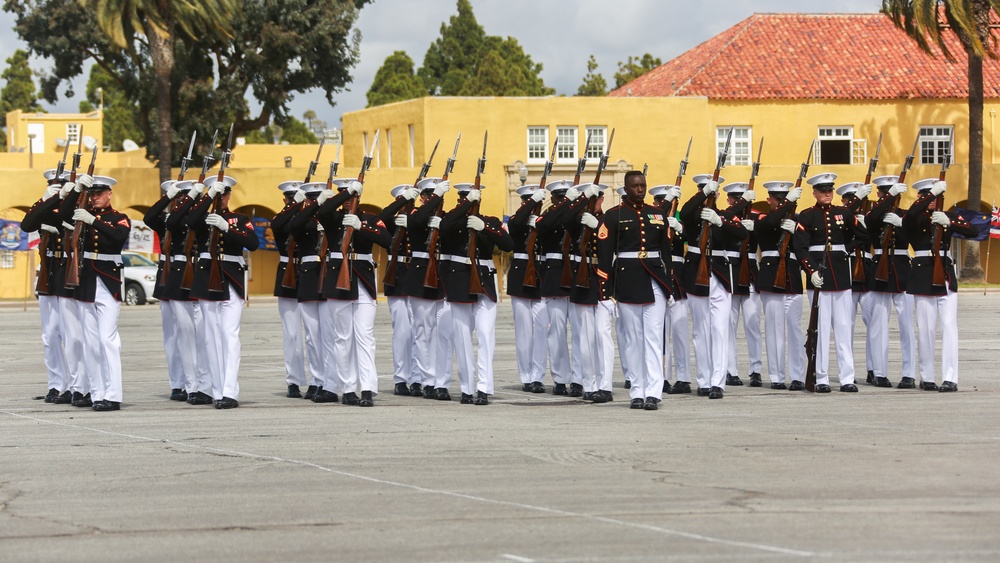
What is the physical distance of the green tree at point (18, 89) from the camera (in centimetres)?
9731

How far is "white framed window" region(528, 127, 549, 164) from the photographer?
45.1 metres

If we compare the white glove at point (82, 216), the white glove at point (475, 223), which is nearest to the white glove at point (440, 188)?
the white glove at point (475, 223)

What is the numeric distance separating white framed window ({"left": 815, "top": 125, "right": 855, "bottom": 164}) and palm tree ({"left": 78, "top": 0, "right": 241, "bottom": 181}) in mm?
19360

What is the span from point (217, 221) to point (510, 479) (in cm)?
513

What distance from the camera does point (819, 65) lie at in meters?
48.3

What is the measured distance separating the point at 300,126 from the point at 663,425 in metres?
87.9

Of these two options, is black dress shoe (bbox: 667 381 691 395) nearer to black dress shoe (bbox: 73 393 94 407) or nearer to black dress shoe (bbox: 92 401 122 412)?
black dress shoe (bbox: 92 401 122 412)

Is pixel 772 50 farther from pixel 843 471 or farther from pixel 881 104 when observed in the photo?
pixel 843 471

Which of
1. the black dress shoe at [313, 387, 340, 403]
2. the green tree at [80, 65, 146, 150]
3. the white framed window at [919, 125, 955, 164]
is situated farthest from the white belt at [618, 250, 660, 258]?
the green tree at [80, 65, 146, 150]

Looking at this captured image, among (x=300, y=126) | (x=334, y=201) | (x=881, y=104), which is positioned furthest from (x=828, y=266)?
(x=300, y=126)

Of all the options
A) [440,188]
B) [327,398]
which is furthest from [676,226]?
[327,398]

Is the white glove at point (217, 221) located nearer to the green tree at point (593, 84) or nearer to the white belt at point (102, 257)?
the white belt at point (102, 257)

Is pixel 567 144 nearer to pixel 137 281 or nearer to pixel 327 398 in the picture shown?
pixel 137 281

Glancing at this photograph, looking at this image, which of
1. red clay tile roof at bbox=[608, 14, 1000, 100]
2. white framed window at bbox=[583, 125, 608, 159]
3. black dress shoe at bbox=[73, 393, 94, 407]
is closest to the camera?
black dress shoe at bbox=[73, 393, 94, 407]
